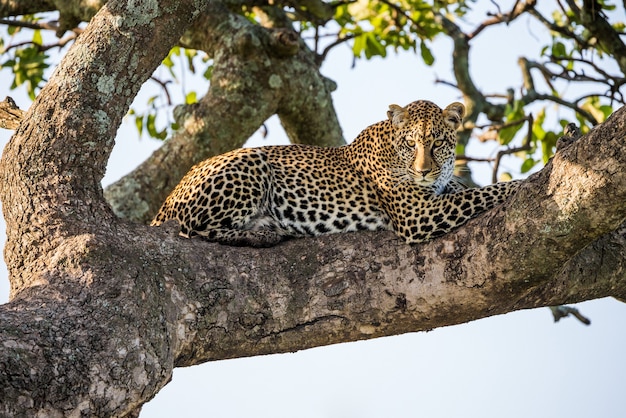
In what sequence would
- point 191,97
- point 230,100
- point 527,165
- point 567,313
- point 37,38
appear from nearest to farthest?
point 567,313
point 230,100
point 527,165
point 37,38
point 191,97

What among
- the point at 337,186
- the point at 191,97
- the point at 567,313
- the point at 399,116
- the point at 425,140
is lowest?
the point at 567,313

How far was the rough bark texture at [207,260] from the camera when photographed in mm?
5730

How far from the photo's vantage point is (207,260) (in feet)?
22.2

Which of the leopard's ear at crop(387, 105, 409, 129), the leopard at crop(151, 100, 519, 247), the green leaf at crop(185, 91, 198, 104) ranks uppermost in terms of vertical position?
the green leaf at crop(185, 91, 198, 104)

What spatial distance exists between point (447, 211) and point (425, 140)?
1.00m

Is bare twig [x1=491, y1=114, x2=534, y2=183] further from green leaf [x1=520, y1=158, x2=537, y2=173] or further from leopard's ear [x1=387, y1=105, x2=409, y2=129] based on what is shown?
leopard's ear [x1=387, y1=105, x2=409, y2=129]

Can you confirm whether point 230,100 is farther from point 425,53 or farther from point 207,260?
point 207,260

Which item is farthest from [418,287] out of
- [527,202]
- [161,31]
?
[161,31]

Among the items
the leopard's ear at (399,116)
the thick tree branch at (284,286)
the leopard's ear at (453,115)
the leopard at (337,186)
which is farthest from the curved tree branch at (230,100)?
the thick tree branch at (284,286)

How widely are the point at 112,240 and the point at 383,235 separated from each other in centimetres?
194

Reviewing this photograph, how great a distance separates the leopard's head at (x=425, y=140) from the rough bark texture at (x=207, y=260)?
1.49 m

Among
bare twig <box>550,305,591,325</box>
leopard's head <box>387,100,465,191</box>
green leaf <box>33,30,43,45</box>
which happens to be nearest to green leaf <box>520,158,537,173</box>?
bare twig <box>550,305,591,325</box>

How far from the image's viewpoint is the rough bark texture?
18.8 feet

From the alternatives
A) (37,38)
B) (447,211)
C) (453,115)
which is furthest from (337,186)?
(37,38)
